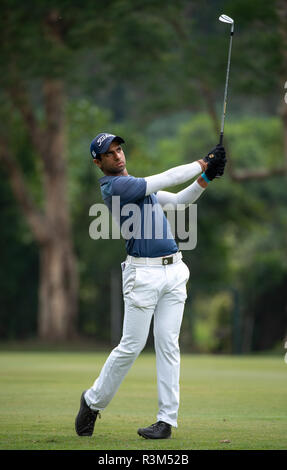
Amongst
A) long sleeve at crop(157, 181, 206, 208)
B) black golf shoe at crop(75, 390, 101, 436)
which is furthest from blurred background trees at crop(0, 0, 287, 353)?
black golf shoe at crop(75, 390, 101, 436)

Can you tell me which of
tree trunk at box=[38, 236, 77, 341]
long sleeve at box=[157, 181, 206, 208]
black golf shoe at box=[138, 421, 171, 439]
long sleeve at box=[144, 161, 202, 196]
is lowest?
tree trunk at box=[38, 236, 77, 341]

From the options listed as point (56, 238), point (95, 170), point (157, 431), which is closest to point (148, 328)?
point (157, 431)

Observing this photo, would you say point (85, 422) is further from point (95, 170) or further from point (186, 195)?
point (95, 170)

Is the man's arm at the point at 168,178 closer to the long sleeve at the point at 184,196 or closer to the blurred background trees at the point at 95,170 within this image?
the long sleeve at the point at 184,196

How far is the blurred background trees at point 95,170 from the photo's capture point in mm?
27516

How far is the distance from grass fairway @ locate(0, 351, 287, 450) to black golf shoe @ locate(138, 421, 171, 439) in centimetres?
7

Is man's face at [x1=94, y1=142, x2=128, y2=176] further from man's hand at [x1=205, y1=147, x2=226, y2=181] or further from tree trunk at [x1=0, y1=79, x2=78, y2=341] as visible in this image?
tree trunk at [x1=0, y1=79, x2=78, y2=341]

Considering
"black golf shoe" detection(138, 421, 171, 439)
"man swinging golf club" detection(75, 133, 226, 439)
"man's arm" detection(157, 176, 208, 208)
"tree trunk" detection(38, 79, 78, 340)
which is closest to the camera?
"black golf shoe" detection(138, 421, 171, 439)

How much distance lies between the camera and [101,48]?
102 feet

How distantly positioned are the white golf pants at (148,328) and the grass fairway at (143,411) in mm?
323

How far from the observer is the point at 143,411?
9.52 m

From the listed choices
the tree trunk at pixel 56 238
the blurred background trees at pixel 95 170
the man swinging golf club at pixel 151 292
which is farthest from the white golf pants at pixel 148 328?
the tree trunk at pixel 56 238

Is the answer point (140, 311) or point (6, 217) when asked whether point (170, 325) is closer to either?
point (140, 311)

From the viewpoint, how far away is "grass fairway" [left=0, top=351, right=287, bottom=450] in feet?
23.3
